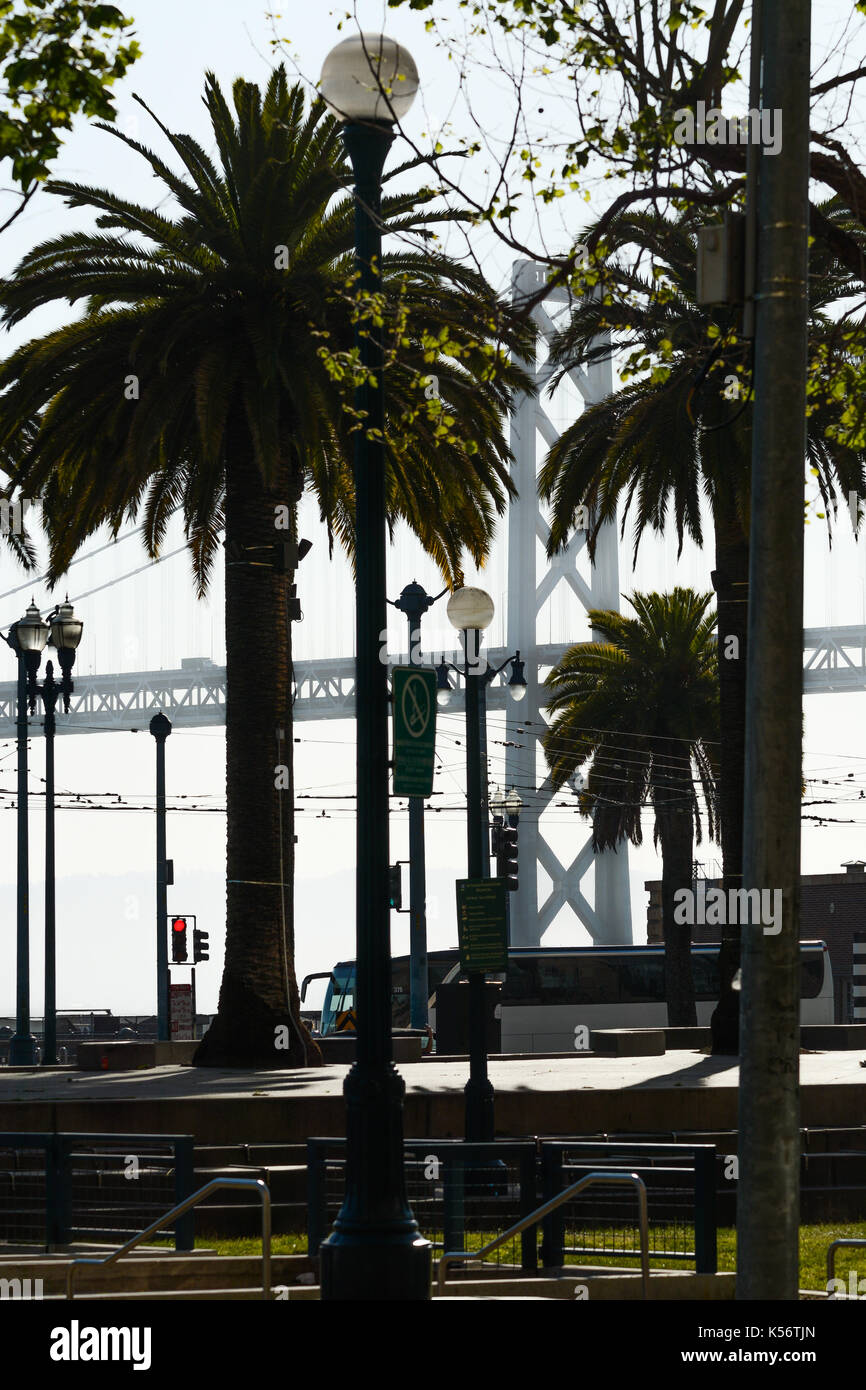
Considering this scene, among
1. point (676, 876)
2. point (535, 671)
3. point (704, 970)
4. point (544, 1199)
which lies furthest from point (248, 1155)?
point (535, 671)

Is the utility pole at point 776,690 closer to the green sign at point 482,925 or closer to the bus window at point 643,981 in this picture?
the green sign at point 482,925

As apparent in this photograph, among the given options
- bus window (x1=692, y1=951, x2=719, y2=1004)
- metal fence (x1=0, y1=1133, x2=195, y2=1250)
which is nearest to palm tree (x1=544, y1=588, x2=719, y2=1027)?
bus window (x1=692, y1=951, x2=719, y2=1004)

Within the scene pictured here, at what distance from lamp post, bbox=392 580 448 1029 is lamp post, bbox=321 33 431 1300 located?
63.7 feet

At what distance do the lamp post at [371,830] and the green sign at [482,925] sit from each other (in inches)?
286

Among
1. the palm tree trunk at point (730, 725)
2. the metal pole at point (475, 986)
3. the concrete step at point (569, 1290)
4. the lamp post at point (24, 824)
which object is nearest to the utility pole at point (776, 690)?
the concrete step at point (569, 1290)

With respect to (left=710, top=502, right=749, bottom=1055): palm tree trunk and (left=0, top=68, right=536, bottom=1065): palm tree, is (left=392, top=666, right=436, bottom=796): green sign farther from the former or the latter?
(left=710, top=502, right=749, bottom=1055): palm tree trunk

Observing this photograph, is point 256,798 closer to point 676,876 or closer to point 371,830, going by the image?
point 371,830

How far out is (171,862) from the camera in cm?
3903

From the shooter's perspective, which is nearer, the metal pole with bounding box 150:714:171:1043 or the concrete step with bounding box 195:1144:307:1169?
the concrete step with bounding box 195:1144:307:1169

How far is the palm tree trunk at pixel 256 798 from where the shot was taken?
2144 cm

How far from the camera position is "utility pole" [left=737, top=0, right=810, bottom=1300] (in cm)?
689
